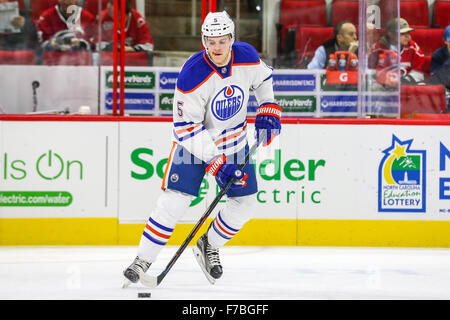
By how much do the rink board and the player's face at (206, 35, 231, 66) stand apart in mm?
1433

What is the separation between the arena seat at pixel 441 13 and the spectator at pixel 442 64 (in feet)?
0.20

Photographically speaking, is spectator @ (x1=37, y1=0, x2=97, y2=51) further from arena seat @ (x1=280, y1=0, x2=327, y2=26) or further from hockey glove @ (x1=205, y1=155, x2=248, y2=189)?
hockey glove @ (x1=205, y1=155, x2=248, y2=189)

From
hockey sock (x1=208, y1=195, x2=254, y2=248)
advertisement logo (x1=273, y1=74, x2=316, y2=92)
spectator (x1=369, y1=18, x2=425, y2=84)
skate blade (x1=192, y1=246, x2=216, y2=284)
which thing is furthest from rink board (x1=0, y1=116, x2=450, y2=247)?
hockey sock (x1=208, y1=195, x2=254, y2=248)

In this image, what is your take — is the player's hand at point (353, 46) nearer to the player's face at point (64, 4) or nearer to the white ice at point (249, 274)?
the white ice at point (249, 274)

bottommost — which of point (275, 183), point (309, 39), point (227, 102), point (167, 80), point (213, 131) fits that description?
point (275, 183)

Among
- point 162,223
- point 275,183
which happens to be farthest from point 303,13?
point 162,223

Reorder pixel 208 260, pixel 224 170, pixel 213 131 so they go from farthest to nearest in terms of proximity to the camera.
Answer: pixel 208 260, pixel 213 131, pixel 224 170

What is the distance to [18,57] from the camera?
4.98m

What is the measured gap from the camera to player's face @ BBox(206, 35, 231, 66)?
341 cm

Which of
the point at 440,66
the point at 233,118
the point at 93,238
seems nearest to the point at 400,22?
the point at 440,66

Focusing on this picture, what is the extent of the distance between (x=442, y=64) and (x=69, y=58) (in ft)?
7.71

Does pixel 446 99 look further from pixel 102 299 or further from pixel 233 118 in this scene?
pixel 102 299

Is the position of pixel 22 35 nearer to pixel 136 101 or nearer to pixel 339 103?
pixel 136 101

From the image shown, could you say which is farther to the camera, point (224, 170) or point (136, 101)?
point (136, 101)
